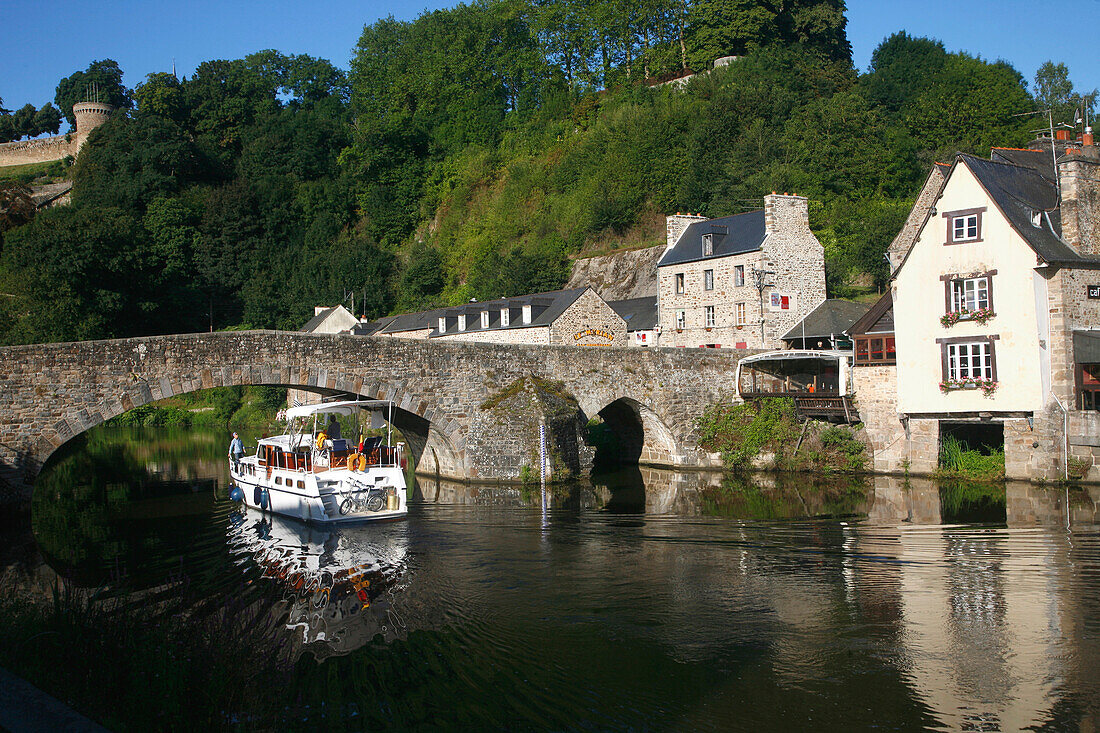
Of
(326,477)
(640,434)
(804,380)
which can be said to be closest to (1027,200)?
(804,380)

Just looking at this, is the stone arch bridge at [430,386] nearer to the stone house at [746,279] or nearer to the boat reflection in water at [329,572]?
the boat reflection in water at [329,572]

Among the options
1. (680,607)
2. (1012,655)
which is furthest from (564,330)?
(1012,655)

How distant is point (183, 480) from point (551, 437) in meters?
10.9

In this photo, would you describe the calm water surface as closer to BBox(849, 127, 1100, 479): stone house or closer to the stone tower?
BBox(849, 127, 1100, 479): stone house

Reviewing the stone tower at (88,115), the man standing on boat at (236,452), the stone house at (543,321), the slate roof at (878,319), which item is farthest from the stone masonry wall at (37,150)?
the slate roof at (878,319)

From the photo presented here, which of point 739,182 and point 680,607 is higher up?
point 739,182

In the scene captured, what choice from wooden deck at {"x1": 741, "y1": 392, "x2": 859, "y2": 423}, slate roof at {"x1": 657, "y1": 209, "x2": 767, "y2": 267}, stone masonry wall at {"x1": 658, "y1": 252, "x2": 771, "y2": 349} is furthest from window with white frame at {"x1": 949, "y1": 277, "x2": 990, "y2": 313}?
slate roof at {"x1": 657, "y1": 209, "x2": 767, "y2": 267}

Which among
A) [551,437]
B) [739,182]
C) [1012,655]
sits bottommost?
[1012,655]

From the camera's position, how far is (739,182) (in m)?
42.5

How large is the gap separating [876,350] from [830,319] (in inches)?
184

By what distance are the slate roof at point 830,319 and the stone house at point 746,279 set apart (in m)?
2.74

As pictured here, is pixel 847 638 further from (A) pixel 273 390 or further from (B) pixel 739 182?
(A) pixel 273 390

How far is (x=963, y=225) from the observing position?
20547 millimetres

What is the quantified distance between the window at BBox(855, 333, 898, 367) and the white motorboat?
1295 cm
